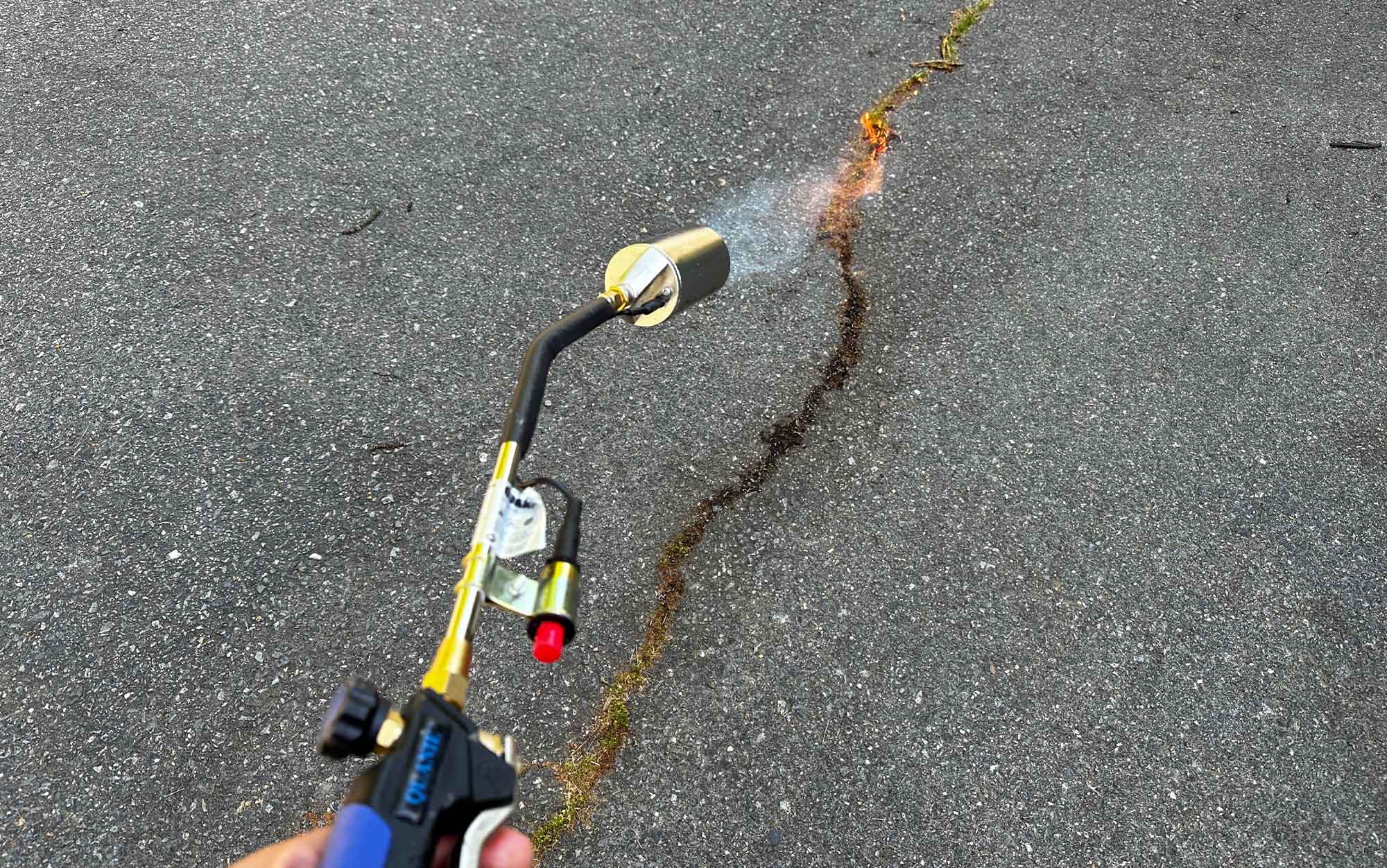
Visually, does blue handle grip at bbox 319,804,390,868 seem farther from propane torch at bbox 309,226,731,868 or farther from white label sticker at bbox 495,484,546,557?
white label sticker at bbox 495,484,546,557

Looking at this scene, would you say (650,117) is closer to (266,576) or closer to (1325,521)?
(266,576)

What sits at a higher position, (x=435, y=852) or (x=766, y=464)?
(x=435, y=852)

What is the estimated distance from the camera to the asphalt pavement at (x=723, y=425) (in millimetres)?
1854

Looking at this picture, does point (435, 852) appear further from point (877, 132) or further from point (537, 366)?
point (877, 132)

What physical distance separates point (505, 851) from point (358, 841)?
0.65 ft

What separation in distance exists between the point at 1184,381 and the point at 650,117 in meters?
1.87

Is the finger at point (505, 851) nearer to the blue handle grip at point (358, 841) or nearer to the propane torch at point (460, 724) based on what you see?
the propane torch at point (460, 724)

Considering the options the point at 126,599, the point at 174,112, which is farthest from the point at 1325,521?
the point at 174,112

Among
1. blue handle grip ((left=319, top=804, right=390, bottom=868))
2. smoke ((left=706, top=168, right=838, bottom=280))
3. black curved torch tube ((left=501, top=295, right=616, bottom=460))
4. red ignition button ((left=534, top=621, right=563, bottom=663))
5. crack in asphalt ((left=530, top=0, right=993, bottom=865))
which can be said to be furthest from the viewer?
smoke ((left=706, top=168, right=838, bottom=280))

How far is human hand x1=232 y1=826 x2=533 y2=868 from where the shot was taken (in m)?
0.84

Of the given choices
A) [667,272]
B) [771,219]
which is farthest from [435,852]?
[771,219]

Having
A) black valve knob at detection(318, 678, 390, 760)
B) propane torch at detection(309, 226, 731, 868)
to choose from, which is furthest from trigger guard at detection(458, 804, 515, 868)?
black valve knob at detection(318, 678, 390, 760)

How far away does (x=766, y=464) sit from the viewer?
7.52 ft

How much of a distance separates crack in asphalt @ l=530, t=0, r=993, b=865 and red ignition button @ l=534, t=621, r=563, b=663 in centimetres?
89
